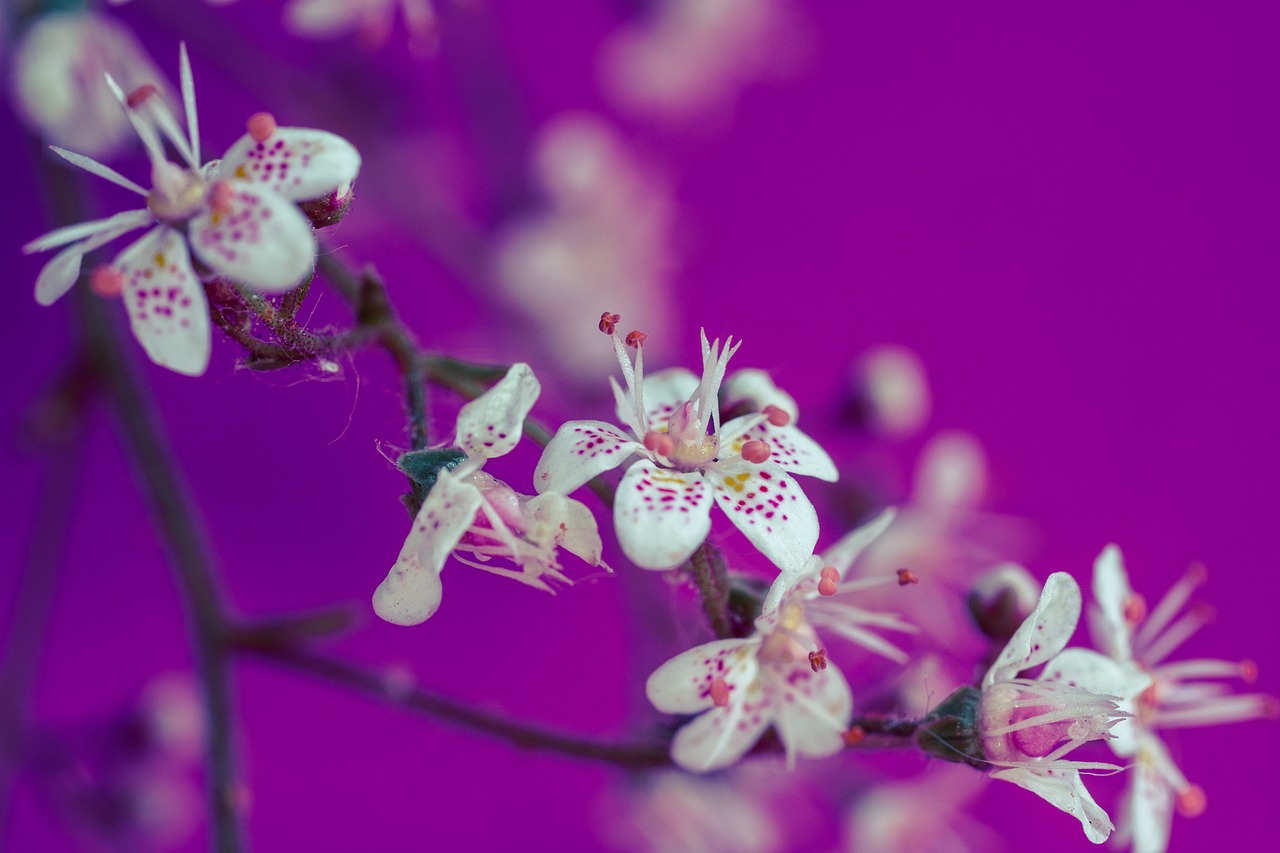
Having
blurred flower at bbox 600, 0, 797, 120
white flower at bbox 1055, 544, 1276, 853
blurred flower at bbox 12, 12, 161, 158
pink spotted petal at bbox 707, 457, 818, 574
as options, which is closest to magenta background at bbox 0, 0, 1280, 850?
blurred flower at bbox 600, 0, 797, 120

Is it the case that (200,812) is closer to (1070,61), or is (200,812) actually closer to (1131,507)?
(1131,507)

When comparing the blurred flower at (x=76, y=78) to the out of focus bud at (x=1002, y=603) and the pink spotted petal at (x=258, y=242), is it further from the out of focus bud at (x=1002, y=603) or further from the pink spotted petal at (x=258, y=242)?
the out of focus bud at (x=1002, y=603)

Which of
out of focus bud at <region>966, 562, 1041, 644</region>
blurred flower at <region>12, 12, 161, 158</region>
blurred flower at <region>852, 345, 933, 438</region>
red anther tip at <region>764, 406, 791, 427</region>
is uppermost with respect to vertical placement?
blurred flower at <region>12, 12, 161, 158</region>

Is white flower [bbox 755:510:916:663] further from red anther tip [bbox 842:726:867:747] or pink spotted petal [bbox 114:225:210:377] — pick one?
pink spotted petal [bbox 114:225:210:377]

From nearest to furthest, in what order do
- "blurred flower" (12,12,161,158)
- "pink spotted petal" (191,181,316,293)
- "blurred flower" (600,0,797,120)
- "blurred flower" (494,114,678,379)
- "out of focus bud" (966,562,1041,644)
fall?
1. "pink spotted petal" (191,181,316,293)
2. "out of focus bud" (966,562,1041,644)
3. "blurred flower" (12,12,161,158)
4. "blurred flower" (494,114,678,379)
5. "blurred flower" (600,0,797,120)

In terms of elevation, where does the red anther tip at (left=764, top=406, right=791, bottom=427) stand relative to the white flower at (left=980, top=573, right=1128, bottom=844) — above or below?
above

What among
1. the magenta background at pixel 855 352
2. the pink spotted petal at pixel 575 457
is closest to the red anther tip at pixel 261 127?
the pink spotted petal at pixel 575 457

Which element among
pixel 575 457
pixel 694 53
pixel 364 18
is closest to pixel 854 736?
pixel 575 457
